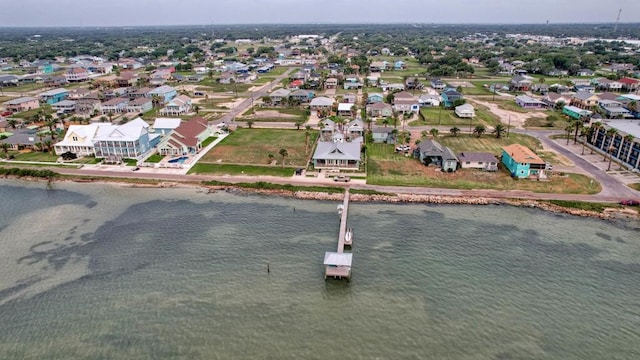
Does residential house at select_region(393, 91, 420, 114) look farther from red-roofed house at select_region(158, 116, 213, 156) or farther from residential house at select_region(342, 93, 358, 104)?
red-roofed house at select_region(158, 116, 213, 156)

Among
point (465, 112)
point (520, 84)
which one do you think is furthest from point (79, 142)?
point (520, 84)

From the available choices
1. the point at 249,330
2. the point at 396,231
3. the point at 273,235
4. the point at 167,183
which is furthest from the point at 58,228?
the point at 396,231

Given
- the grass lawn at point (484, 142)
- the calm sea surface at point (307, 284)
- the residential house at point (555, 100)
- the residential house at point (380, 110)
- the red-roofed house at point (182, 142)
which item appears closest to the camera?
the calm sea surface at point (307, 284)

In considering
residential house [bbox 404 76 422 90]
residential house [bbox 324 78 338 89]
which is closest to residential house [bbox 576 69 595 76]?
residential house [bbox 404 76 422 90]

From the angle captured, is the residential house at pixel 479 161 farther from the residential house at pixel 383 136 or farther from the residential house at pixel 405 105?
the residential house at pixel 405 105

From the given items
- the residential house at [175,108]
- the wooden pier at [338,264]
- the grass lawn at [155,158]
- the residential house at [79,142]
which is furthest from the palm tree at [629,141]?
the residential house at [175,108]

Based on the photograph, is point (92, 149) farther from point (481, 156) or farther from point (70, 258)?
point (481, 156)

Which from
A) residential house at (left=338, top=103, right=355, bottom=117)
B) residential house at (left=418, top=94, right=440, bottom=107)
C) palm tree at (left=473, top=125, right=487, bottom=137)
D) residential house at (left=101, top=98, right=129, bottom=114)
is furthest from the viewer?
residential house at (left=418, top=94, right=440, bottom=107)

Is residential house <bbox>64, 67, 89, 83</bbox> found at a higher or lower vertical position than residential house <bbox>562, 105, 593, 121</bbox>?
higher
